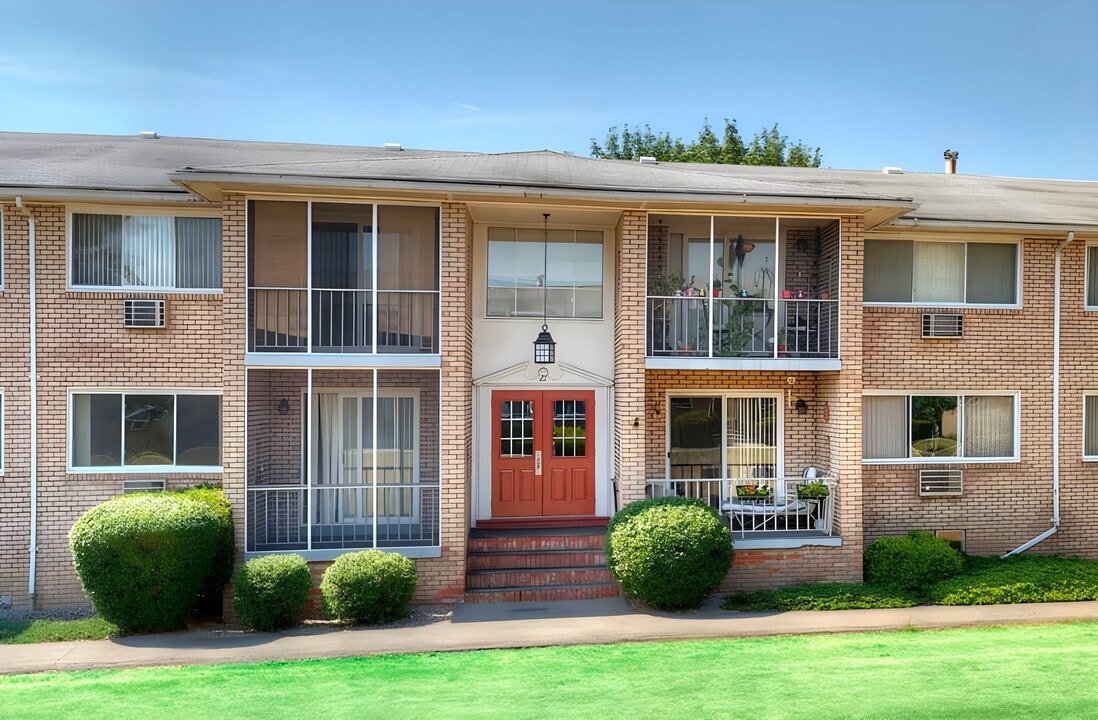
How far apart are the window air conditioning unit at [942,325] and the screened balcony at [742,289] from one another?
1.86 m

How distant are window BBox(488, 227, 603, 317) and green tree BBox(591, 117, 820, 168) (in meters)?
17.5

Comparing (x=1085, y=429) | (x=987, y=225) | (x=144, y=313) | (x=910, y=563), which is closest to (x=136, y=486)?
(x=144, y=313)

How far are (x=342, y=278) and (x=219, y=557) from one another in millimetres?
4479

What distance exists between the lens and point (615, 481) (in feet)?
36.6

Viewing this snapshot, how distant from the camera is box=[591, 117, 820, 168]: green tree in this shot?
2734 cm

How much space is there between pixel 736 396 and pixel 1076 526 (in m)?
6.30

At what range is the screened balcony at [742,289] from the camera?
10.6 metres

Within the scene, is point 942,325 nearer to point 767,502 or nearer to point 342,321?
point 767,502

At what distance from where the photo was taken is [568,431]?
1163cm

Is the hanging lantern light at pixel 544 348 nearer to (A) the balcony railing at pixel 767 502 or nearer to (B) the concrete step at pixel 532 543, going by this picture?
(A) the balcony railing at pixel 767 502

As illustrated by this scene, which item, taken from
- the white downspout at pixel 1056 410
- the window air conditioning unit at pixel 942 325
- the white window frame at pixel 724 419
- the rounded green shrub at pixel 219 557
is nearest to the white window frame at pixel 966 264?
the window air conditioning unit at pixel 942 325

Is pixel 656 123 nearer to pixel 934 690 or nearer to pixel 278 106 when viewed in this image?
pixel 278 106

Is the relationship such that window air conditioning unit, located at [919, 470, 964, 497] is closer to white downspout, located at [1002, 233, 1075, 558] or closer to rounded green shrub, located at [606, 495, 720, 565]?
white downspout, located at [1002, 233, 1075, 558]

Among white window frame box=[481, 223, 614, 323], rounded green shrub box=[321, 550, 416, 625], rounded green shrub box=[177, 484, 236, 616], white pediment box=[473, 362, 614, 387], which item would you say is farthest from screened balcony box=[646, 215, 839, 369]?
rounded green shrub box=[177, 484, 236, 616]
